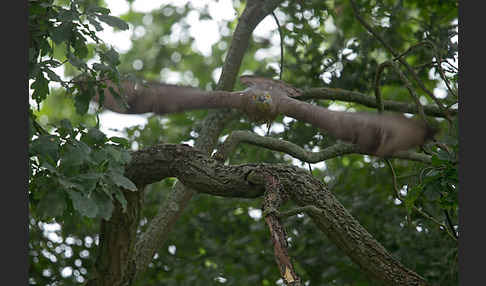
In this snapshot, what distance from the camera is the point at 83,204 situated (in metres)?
2.27

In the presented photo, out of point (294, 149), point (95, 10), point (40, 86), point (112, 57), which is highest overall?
point (95, 10)

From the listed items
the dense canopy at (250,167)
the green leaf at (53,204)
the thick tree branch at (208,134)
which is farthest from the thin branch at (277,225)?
the thick tree branch at (208,134)

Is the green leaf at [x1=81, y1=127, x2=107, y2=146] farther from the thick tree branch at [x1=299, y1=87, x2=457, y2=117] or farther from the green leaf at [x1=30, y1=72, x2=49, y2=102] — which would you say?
the thick tree branch at [x1=299, y1=87, x2=457, y2=117]

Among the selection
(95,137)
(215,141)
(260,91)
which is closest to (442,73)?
(260,91)

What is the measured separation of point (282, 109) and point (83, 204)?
5.22 ft

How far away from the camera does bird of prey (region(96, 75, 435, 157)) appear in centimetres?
305

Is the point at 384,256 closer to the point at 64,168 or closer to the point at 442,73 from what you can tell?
the point at 442,73

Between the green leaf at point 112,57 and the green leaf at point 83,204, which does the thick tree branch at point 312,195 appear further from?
the green leaf at point 83,204

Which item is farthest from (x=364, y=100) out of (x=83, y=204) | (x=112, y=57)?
(x=83, y=204)

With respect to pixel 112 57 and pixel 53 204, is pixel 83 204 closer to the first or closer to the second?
pixel 53 204

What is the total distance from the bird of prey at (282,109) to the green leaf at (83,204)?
2.96 feet

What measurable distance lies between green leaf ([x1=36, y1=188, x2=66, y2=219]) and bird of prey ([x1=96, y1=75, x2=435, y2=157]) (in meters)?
0.87

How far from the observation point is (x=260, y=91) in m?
3.56

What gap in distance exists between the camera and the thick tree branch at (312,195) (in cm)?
315
